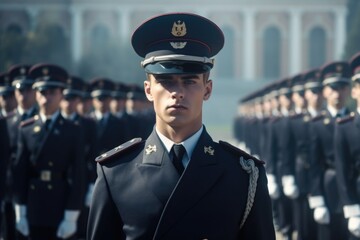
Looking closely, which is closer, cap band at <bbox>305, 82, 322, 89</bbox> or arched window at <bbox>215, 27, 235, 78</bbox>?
cap band at <bbox>305, 82, 322, 89</bbox>

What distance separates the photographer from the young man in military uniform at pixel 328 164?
22.6 ft

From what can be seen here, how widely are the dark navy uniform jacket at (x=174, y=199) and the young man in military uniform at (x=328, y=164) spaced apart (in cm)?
375

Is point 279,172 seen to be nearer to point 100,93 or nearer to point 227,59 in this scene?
point 100,93

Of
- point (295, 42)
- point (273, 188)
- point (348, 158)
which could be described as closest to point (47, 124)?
point (348, 158)

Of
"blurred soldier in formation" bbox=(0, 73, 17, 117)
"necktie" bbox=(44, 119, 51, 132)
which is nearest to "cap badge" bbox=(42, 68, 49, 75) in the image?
"necktie" bbox=(44, 119, 51, 132)

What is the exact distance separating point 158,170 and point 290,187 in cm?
595

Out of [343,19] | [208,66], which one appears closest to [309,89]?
[208,66]

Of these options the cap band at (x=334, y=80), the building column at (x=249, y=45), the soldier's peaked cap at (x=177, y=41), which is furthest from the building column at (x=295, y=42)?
the soldier's peaked cap at (x=177, y=41)

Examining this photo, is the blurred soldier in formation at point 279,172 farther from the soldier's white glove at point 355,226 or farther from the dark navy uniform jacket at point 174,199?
the dark navy uniform jacket at point 174,199

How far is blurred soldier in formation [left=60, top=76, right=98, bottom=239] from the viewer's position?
893 cm

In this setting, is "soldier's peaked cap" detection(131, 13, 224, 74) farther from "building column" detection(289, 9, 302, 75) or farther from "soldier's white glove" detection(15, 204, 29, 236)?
"building column" detection(289, 9, 302, 75)

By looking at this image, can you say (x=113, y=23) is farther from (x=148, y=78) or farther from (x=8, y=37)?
(x=148, y=78)

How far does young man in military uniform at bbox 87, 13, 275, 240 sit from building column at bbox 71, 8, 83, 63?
57621 mm

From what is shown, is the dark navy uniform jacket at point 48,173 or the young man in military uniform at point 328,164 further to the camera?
the young man in military uniform at point 328,164
